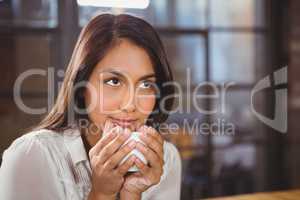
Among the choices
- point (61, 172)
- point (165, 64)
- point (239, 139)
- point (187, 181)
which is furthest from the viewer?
point (239, 139)

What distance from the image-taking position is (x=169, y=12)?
1.46 m

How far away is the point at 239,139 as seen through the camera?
5.32ft

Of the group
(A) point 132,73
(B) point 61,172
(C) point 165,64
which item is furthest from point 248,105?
(B) point 61,172

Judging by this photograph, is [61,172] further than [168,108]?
No

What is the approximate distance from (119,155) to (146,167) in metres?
0.11

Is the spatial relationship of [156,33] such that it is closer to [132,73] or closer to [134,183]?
[132,73]

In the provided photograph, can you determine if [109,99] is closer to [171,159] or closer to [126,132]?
[126,132]

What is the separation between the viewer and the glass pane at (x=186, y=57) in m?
1.40

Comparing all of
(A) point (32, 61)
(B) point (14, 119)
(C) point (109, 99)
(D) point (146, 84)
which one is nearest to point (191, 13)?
(D) point (146, 84)

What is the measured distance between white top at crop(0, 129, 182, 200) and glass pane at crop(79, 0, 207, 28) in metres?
0.38

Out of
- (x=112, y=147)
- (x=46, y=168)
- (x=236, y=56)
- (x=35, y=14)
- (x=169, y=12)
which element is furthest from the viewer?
(x=236, y=56)

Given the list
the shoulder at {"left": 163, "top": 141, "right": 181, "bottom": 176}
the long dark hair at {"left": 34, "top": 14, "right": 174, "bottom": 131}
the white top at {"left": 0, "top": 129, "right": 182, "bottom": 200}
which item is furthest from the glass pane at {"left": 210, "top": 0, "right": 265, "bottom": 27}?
the white top at {"left": 0, "top": 129, "right": 182, "bottom": 200}

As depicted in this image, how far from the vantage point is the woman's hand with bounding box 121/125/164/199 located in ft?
3.71

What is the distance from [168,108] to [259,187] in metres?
0.61
